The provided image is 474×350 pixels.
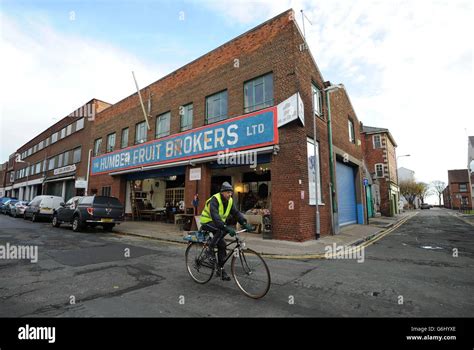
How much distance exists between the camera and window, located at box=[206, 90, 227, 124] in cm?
1388

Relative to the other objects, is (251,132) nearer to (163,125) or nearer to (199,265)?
(199,265)

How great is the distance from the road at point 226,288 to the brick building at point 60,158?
2089 cm

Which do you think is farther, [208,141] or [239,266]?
[208,141]

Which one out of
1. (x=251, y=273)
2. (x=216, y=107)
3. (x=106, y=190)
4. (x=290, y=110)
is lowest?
(x=251, y=273)

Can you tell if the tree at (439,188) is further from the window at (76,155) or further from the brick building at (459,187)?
the window at (76,155)

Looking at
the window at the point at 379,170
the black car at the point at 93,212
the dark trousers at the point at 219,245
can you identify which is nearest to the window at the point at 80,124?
the black car at the point at 93,212

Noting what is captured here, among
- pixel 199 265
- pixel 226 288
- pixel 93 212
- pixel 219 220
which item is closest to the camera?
pixel 219 220

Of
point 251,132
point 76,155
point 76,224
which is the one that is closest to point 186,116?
point 251,132

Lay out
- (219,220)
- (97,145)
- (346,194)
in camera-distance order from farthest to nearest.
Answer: (97,145)
(346,194)
(219,220)

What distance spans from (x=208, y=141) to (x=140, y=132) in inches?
324

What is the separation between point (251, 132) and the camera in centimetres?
1184

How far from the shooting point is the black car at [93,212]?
1271 centimetres

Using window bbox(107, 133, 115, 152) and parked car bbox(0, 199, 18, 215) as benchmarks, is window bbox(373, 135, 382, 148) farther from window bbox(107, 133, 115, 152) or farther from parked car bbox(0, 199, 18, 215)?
parked car bbox(0, 199, 18, 215)
